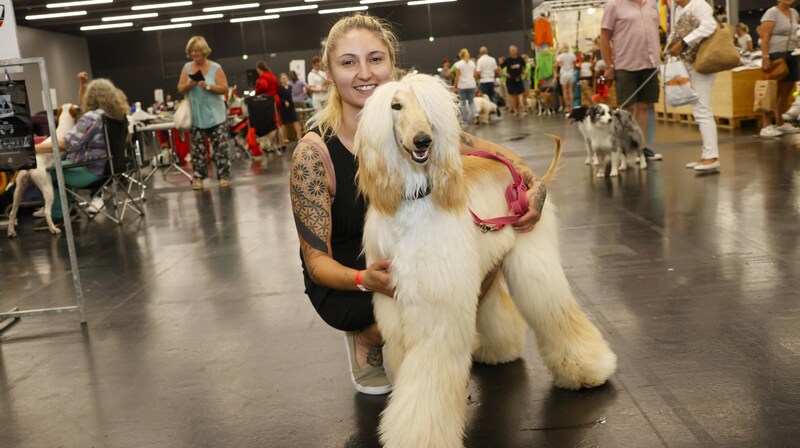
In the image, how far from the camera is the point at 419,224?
5.93 feet

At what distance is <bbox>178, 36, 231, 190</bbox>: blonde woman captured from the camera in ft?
25.9

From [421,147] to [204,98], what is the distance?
6.77m

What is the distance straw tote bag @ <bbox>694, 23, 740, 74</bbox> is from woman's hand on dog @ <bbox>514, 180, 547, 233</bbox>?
433 centimetres

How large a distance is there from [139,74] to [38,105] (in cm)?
507

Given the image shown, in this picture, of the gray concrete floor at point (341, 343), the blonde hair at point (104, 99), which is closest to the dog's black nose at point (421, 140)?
the gray concrete floor at point (341, 343)

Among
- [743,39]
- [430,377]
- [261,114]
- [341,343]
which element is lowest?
[341,343]

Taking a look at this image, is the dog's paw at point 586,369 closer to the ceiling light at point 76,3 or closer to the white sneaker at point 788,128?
the white sneaker at point 788,128

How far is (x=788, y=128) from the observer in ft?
27.5

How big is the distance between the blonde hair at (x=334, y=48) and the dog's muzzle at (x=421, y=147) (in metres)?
0.64

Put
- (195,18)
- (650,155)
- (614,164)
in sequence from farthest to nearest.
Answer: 1. (195,18)
2. (650,155)
3. (614,164)

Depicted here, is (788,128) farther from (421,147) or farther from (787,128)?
(421,147)

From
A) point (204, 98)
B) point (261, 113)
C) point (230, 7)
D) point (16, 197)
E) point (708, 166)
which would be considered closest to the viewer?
point (708, 166)

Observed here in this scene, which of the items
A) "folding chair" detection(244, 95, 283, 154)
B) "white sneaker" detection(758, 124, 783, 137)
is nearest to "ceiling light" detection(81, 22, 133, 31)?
"folding chair" detection(244, 95, 283, 154)

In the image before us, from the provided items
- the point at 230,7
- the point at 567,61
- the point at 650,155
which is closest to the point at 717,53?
the point at 650,155
